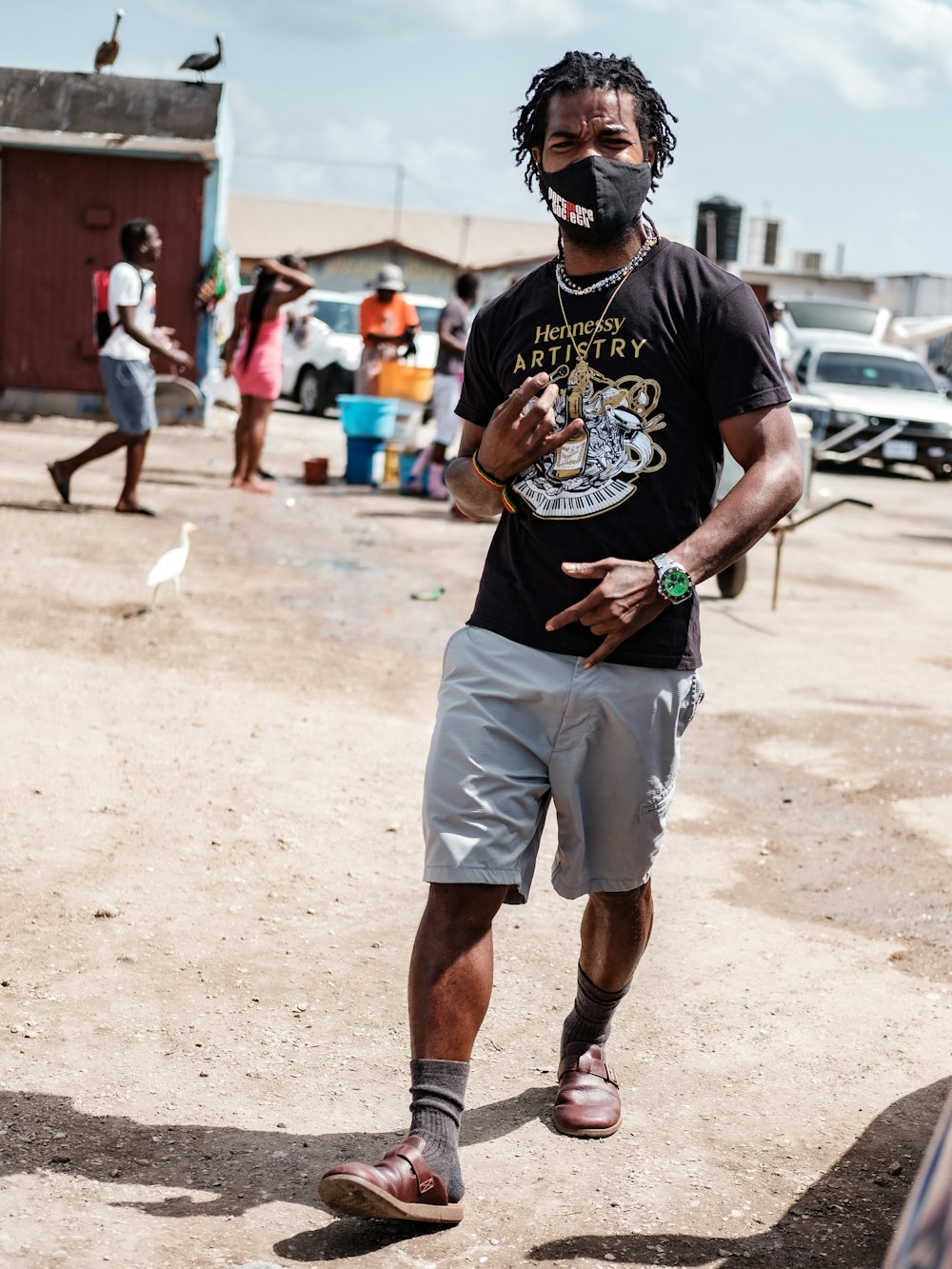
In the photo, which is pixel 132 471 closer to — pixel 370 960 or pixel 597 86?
pixel 370 960

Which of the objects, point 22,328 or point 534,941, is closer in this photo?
point 534,941

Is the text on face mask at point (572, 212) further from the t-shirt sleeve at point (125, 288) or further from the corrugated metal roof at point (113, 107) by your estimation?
the corrugated metal roof at point (113, 107)

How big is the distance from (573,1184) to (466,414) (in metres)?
1.59

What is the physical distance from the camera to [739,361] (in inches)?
117

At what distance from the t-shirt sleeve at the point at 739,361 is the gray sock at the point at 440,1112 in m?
1.34

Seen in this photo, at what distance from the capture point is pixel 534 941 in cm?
449

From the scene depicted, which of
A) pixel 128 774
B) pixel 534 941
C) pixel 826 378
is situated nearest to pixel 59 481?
pixel 128 774

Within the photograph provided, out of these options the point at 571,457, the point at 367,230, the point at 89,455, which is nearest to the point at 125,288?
the point at 89,455

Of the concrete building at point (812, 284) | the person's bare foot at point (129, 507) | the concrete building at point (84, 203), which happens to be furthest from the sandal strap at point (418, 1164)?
the concrete building at point (812, 284)

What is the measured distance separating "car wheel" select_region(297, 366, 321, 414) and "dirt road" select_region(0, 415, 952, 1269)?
13215 mm

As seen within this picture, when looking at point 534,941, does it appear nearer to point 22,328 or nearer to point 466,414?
point 466,414

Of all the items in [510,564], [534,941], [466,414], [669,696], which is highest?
[466,414]

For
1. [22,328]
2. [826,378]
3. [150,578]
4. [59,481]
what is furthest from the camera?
[826,378]

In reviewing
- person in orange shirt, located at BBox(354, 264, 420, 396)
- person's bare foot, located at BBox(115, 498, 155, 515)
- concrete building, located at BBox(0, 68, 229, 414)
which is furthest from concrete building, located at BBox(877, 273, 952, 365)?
person's bare foot, located at BBox(115, 498, 155, 515)
